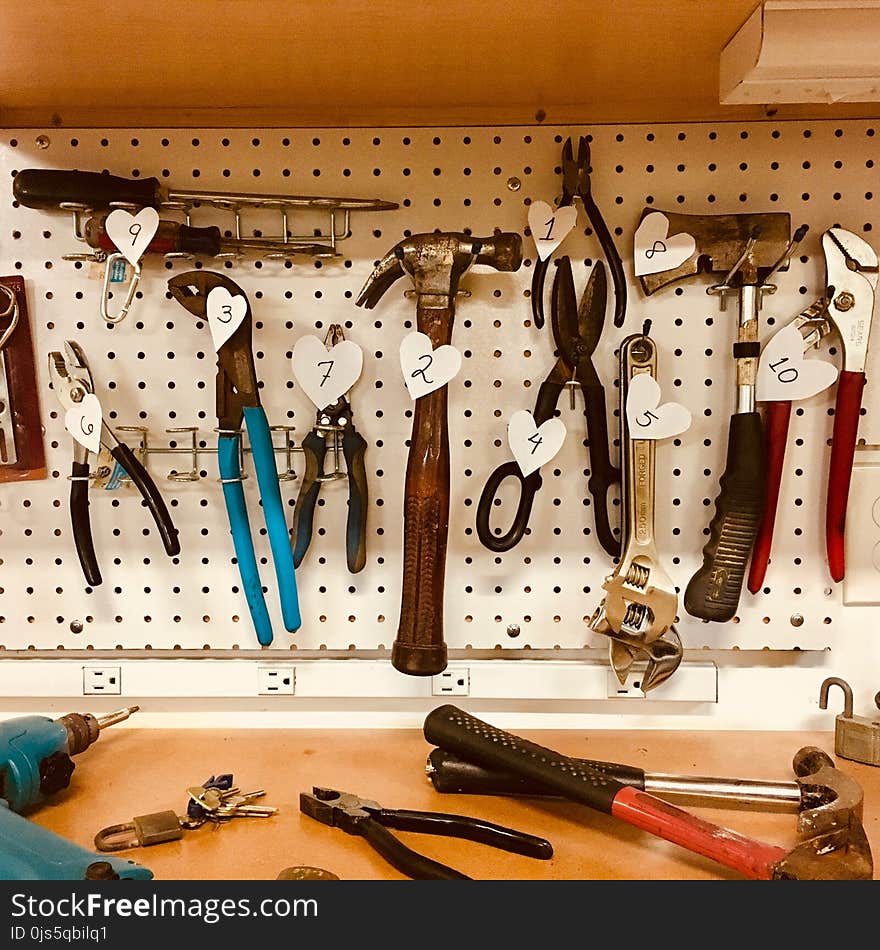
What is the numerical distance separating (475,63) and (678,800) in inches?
29.8

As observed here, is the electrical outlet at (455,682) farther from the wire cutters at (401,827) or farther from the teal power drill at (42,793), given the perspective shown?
the teal power drill at (42,793)

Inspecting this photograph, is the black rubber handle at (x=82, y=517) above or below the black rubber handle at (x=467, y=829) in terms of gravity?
above

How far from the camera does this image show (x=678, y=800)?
82cm

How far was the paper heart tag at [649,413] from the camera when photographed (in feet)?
2.93

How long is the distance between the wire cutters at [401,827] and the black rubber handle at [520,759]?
0.05 m

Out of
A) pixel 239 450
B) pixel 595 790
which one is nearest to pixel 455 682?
pixel 595 790

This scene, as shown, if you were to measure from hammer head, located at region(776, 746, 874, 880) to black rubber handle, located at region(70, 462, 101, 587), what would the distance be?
0.75 meters

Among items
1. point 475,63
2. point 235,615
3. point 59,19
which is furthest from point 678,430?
point 59,19

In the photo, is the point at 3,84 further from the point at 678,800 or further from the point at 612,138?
the point at 678,800

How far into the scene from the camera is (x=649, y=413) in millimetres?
902

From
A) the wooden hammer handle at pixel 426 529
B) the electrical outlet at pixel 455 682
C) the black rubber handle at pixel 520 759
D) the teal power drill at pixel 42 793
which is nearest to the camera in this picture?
the teal power drill at pixel 42 793

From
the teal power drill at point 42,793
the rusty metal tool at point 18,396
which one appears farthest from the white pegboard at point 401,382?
the teal power drill at point 42,793

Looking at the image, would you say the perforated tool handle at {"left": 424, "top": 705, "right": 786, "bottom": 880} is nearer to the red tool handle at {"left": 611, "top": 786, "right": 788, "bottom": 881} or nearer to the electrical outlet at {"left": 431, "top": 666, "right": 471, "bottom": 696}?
the red tool handle at {"left": 611, "top": 786, "right": 788, "bottom": 881}

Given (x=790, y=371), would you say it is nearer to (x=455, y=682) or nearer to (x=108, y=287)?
(x=455, y=682)
